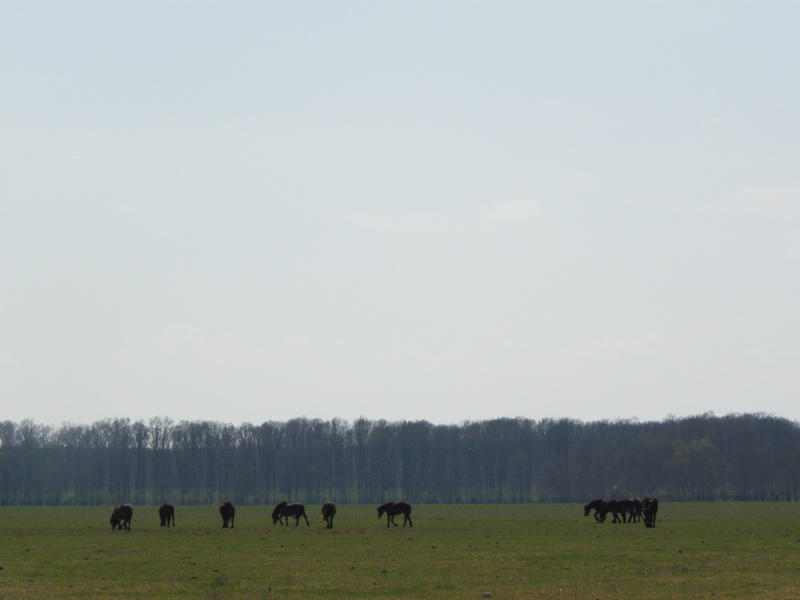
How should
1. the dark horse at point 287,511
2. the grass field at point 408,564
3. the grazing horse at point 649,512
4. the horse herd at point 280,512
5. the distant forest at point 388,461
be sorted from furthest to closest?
the distant forest at point 388,461 → the dark horse at point 287,511 → the horse herd at point 280,512 → the grazing horse at point 649,512 → the grass field at point 408,564

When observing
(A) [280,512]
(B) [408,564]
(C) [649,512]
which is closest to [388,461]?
(A) [280,512]

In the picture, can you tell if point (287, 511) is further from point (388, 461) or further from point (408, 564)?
point (388, 461)

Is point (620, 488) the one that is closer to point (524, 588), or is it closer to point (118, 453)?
point (118, 453)

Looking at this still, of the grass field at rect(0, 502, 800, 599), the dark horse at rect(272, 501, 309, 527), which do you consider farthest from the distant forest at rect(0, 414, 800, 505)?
the grass field at rect(0, 502, 800, 599)

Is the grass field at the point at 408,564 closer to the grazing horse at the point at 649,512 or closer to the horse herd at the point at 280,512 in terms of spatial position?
the grazing horse at the point at 649,512

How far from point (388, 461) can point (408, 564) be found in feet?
485

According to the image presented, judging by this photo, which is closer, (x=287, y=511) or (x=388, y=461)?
(x=287, y=511)

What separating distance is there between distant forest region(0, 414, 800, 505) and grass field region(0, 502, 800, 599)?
360 ft

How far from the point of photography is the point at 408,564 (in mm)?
25781

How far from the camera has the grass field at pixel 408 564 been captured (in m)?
20.1

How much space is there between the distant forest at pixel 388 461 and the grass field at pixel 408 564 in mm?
109601

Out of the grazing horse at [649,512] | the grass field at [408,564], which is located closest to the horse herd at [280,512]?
the grass field at [408,564]

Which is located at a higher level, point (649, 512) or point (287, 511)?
point (649, 512)

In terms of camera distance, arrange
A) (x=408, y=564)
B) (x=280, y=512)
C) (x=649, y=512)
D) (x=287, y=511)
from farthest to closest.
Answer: (x=280, y=512) < (x=287, y=511) < (x=649, y=512) < (x=408, y=564)
